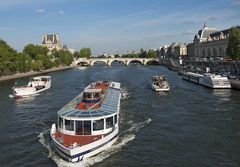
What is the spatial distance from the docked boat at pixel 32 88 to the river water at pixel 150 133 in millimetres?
4594

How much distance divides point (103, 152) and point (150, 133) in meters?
7.45

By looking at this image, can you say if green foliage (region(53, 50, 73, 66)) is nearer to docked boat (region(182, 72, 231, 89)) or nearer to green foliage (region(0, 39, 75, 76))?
green foliage (region(0, 39, 75, 76))

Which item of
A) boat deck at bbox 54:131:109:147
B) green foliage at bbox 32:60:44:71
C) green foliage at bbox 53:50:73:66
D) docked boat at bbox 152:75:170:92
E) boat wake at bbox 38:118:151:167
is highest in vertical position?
green foliage at bbox 53:50:73:66

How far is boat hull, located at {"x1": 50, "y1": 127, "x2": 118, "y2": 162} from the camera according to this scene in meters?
23.5

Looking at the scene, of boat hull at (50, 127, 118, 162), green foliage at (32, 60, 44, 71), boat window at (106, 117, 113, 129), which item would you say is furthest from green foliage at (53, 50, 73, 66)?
boat hull at (50, 127, 118, 162)

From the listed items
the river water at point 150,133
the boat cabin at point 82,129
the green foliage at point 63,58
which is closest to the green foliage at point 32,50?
the green foliage at point 63,58

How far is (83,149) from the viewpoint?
23984 mm

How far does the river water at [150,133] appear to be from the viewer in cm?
2570

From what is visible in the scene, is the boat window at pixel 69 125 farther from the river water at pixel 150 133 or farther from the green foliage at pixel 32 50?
the green foliage at pixel 32 50

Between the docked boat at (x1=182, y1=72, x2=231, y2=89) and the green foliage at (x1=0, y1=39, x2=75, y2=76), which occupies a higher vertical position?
the green foliage at (x1=0, y1=39, x2=75, y2=76)

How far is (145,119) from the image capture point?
125ft

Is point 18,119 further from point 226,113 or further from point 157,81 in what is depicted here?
point 157,81

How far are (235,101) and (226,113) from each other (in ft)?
31.7

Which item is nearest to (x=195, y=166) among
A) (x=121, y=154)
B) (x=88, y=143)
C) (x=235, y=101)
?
(x=121, y=154)
